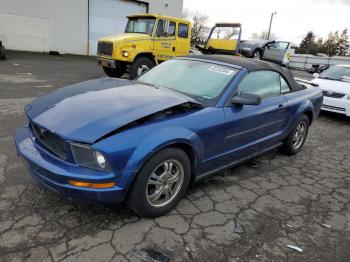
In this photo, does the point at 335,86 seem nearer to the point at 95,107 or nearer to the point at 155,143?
the point at 155,143

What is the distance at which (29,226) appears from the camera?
2656 millimetres

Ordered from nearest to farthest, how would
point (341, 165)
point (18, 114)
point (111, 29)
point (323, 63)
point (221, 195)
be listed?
point (221, 195), point (341, 165), point (18, 114), point (111, 29), point (323, 63)

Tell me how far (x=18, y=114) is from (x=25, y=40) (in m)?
15.4

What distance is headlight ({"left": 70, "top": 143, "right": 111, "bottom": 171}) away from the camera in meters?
2.43

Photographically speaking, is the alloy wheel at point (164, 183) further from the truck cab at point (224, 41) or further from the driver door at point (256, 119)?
the truck cab at point (224, 41)

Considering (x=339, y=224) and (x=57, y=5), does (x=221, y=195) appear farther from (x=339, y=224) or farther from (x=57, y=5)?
(x=57, y=5)

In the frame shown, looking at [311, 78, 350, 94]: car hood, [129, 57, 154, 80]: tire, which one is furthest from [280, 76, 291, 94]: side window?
[129, 57, 154, 80]: tire

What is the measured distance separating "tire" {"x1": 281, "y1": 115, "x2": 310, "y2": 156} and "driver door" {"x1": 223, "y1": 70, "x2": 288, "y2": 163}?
0.39m

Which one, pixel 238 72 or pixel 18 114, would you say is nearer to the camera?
pixel 238 72

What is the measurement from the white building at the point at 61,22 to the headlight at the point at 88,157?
19.0 meters

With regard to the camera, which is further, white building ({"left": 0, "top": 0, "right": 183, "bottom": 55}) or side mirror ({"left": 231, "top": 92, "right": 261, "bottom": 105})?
white building ({"left": 0, "top": 0, "right": 183, "bottom": 55})

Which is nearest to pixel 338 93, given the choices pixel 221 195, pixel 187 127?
pixel 221 195

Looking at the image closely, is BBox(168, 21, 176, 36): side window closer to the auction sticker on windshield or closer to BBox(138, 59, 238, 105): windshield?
BBox(138, 59, 238, 105): windshield

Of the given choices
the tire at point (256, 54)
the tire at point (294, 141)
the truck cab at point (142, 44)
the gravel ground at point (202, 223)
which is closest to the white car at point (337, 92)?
the tire at point (294, 141)
